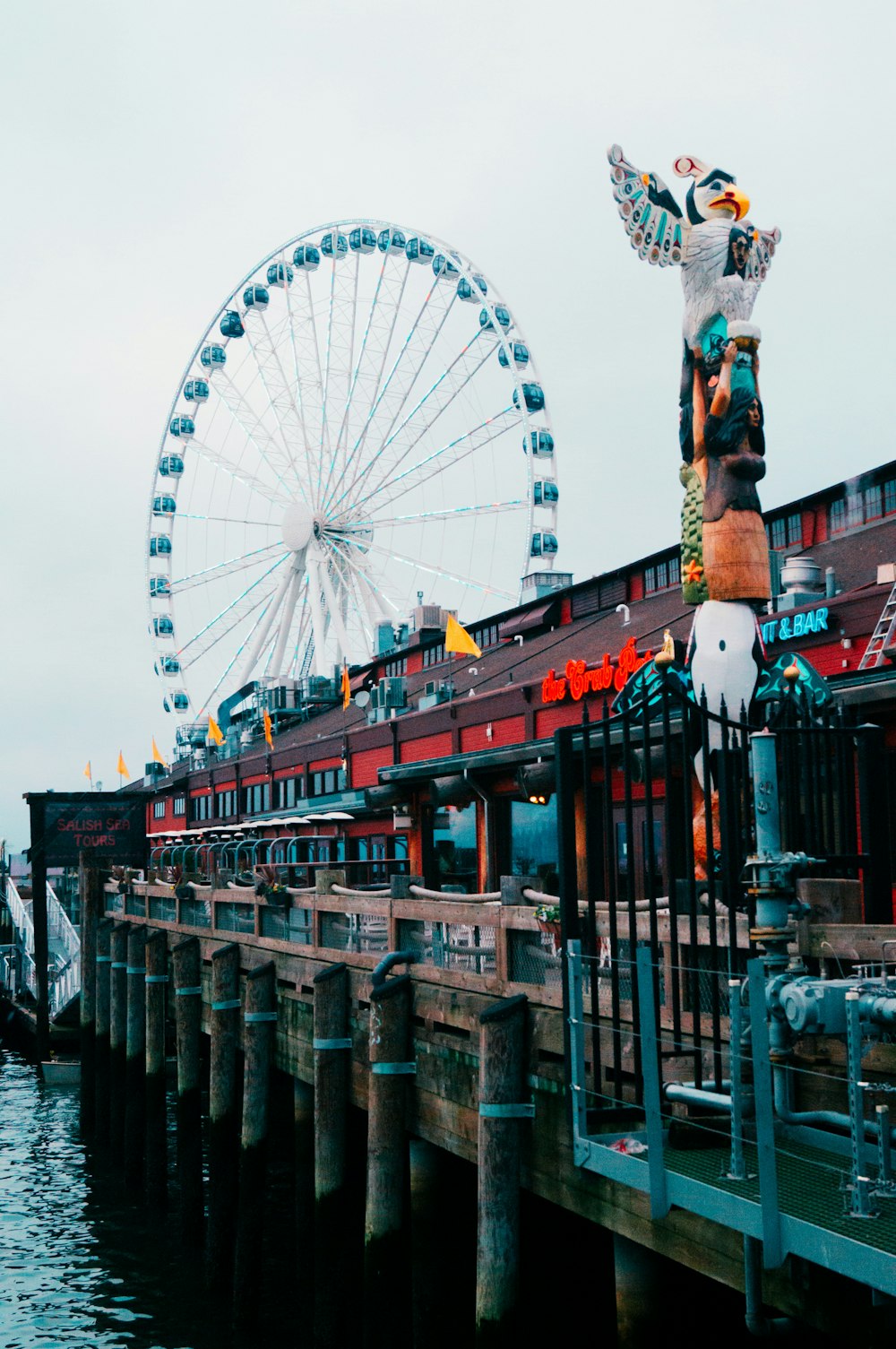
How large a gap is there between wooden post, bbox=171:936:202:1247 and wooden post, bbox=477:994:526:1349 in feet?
40.9

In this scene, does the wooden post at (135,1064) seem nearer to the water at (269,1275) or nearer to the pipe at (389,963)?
the water at (269,1275)

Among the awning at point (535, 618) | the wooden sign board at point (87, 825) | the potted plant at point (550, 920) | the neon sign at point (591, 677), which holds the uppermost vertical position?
the awning at point (535, 618)

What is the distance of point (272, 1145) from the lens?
28.8 metres

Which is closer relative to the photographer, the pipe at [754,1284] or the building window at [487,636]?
the pipe at [754,1284]

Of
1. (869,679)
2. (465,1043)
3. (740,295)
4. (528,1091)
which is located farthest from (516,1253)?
(740,295)

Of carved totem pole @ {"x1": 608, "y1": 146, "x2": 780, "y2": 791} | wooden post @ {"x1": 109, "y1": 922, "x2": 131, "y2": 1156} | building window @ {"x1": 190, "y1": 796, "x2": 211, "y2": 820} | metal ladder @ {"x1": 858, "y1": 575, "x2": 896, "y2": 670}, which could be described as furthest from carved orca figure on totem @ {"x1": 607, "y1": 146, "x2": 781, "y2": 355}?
building window @ {"x1": 190, "y1": 796, "x2": 211, "y2": 820}

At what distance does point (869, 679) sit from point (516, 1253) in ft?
30.3

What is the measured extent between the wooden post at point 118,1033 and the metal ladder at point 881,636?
17.3 meters

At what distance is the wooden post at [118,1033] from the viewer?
30.1m

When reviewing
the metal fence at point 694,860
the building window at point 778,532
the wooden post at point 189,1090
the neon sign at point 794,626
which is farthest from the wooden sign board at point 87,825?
the metal fence at point 694,860

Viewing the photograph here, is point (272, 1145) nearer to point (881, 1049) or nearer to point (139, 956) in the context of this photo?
point (139, 956)

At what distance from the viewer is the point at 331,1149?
1578cm

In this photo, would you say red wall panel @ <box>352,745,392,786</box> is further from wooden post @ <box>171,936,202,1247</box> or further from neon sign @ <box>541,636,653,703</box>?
wooden post @ <box>171,936,202,1247</box>

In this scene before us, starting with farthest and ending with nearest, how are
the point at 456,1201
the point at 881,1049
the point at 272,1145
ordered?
1. the point at 272,1145
2. the point at 456,1201
3. the point at 881,1049
